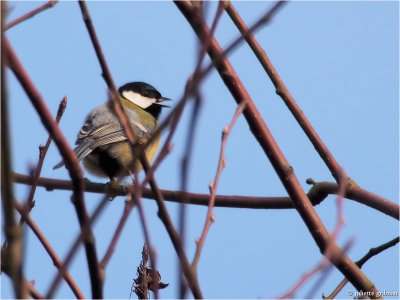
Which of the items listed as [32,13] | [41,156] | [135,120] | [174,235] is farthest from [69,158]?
[135,120]

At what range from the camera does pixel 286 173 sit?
188cm

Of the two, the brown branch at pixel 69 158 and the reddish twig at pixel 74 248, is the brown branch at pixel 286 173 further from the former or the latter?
the reddish twig at pixel 74 248

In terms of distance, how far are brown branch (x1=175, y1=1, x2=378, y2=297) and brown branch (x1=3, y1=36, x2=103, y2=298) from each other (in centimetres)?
83

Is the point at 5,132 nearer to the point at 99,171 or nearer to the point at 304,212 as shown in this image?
the point at 304,212

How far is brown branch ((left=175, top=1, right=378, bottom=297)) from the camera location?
5.88 ft

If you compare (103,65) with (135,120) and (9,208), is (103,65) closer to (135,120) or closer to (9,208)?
(9,208)

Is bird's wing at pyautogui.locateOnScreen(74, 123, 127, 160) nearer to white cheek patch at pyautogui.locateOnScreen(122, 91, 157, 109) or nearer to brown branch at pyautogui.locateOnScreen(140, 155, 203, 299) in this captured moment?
white cheek patch at pyautogui.locateOnScreen(122, 91, 157, 109)

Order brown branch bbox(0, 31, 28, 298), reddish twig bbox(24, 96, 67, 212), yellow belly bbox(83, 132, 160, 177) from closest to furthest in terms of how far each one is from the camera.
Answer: brown branch bbox(0, 31, 28, 298) → reddish twig bbox(24, 96, 67, 212) → yellow belly bbox(83, 132, 160, 177)

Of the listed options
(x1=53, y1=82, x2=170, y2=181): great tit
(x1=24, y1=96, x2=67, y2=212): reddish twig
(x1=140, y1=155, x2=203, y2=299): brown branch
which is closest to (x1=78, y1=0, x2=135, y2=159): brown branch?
(x1=140, y1=155, x2=203, y2=299): brown branch

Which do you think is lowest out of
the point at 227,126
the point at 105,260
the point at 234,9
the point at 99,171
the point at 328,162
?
the point at 105,260

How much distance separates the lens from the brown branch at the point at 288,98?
2.26 metres

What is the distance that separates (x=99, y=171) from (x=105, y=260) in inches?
A: 129

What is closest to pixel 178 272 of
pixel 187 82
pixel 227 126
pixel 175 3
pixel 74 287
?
pixel 187 82

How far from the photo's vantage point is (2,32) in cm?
74
